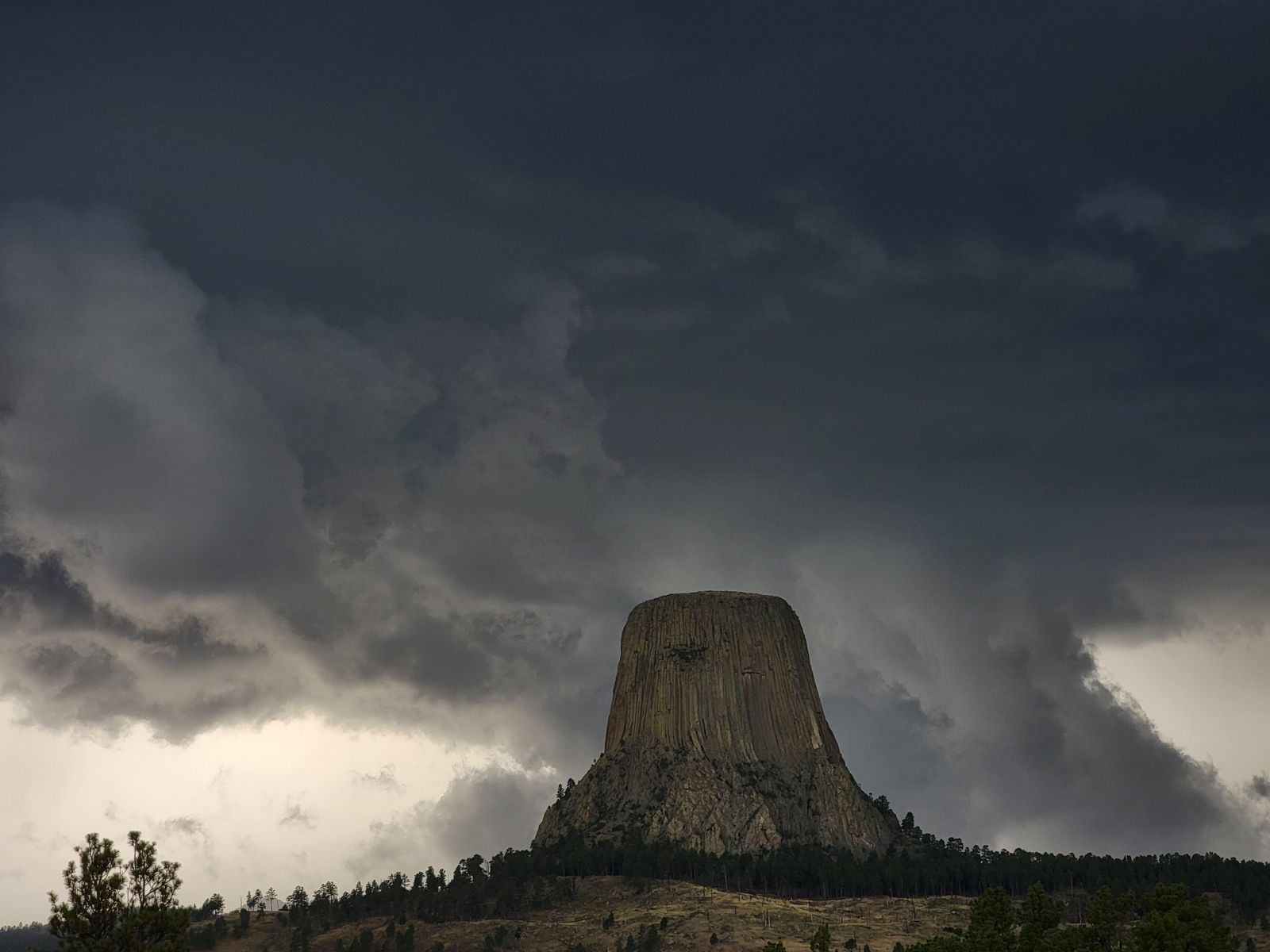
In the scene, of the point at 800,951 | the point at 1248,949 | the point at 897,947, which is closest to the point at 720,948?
the point at 800,951

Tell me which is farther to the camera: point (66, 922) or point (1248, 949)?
point (1248, 949)

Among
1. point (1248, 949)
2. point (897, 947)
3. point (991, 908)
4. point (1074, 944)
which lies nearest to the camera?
point (1074, 944)

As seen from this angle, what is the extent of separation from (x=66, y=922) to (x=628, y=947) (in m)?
142

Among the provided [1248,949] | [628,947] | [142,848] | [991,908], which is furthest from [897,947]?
[142,848]

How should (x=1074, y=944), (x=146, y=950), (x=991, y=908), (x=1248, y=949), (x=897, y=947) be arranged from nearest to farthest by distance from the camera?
1. (x=146, y=950)
2. (x=1074, y=944)
3. (x=991, y=908)
4. (x=897, y=947)
5. (x=1248, y=949)

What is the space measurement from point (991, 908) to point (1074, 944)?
23.2m

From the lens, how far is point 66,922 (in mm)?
66625

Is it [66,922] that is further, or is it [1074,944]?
[1074,944]

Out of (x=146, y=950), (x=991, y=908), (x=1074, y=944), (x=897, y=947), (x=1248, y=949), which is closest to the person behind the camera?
(x=146, y=950)

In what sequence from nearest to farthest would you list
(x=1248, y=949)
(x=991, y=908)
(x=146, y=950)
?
(x=146, y=950), (x=991, y=908), (x=1248, y=949)

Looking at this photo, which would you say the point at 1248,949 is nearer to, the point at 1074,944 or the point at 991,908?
the point at 991,908

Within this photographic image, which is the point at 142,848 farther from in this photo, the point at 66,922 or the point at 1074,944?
the point at 1074,944

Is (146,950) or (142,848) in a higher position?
(142,848)

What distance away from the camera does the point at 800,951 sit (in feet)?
647
